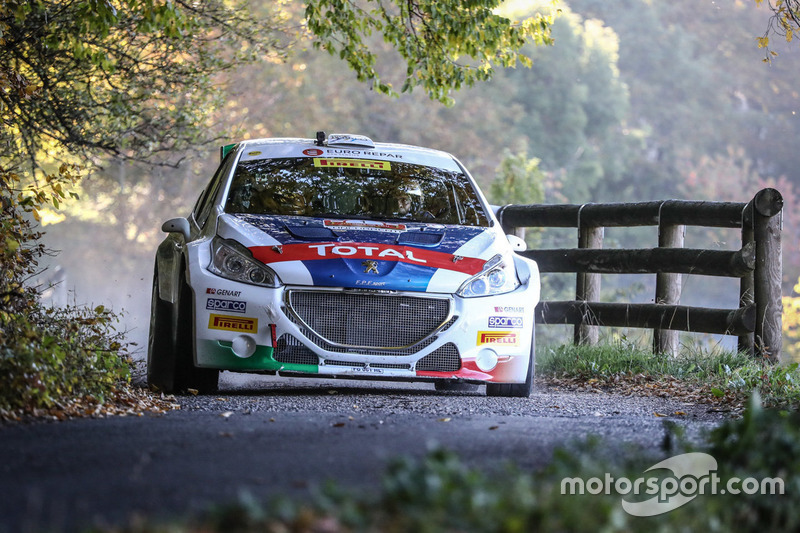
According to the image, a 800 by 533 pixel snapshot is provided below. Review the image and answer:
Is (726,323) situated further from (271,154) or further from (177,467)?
(177,467)

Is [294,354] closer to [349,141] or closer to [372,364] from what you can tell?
[372,364]

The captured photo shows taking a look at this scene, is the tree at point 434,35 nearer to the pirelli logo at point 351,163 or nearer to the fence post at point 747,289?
the pirelli logo at point 351,163

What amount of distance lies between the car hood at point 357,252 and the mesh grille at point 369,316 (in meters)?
0.09

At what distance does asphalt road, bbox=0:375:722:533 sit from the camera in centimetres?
391

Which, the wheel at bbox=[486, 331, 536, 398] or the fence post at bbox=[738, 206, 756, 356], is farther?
the fence post at bbox=[738, 206, 756, 356]

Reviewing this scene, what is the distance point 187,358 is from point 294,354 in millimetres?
762

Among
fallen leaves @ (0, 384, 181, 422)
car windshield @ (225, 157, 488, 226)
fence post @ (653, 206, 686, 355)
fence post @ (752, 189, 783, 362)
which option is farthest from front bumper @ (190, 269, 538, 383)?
fence post @ (653, 206, 686, 355)

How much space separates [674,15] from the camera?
163 ft

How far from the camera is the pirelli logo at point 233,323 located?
23.6 feet

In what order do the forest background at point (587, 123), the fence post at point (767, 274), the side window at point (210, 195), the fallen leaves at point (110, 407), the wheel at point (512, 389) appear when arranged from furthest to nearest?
the forest background at point (587, 123), the fence post at point (767, 274), the side window at point (210, 195), the wheel at point (512, 389), the fallen leaves at point (110, 407)

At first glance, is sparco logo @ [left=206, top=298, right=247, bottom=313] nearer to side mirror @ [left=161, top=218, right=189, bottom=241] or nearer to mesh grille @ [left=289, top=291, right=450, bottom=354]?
mesh grille @ [left=289, top=291, right=450, bottom=354]

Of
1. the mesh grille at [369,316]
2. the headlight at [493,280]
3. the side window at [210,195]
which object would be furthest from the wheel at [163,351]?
the headlight at [493,280]

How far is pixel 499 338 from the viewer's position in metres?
7.56

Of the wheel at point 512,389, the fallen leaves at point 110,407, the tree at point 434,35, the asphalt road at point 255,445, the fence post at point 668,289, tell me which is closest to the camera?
the asphalt road at point 255,445
